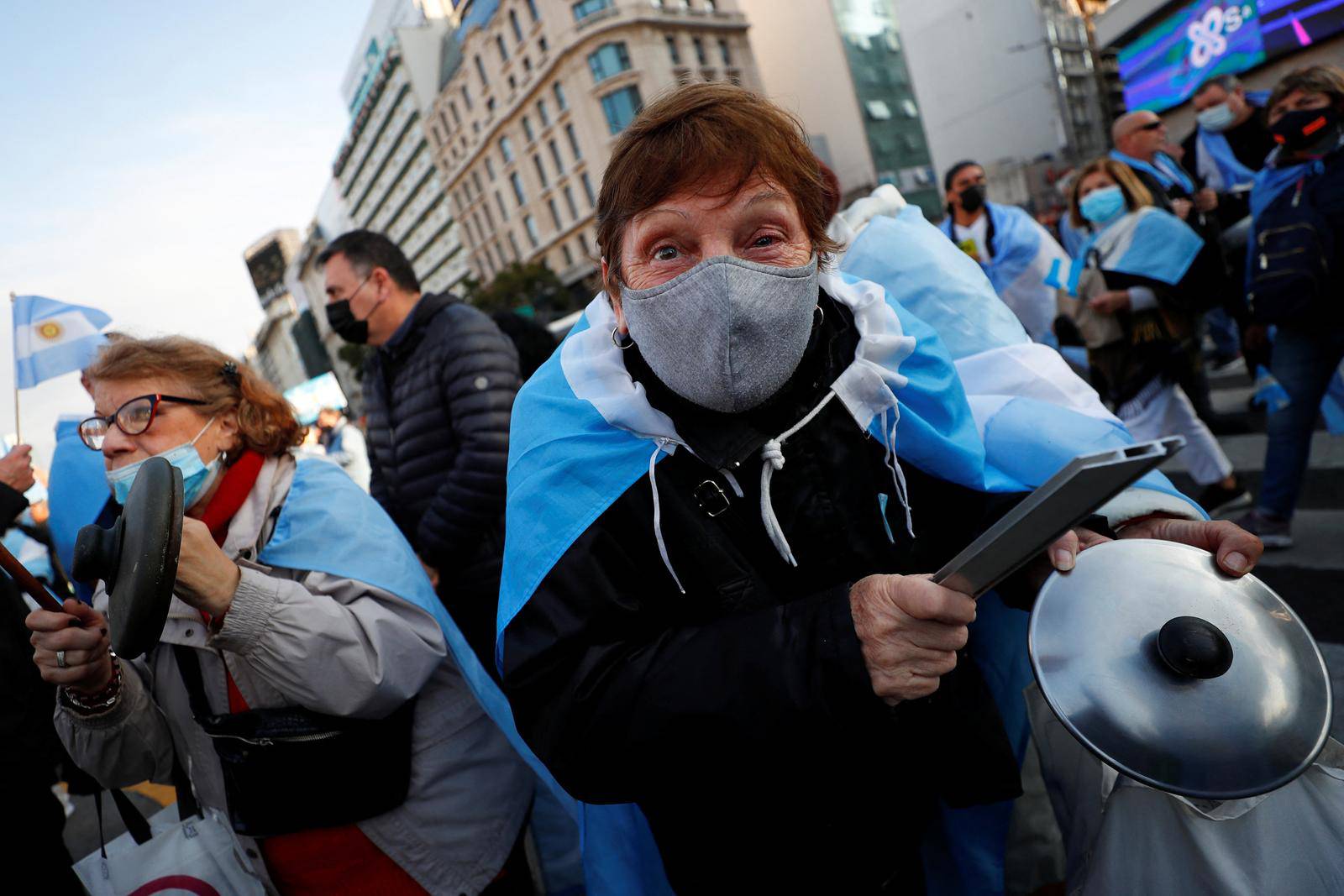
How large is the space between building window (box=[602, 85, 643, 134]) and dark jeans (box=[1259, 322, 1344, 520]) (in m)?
40.7

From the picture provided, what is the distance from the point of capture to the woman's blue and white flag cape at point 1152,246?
11.7ft

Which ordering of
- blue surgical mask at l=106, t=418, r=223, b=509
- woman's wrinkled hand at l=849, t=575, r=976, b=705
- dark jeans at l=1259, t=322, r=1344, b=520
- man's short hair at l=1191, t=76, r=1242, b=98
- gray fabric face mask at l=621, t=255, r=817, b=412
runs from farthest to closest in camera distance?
man's short hair at l=1191, t=76, r=1242, b=98
dark jeans at l=1259, t=322, r=1344, b=520
blue surgical mask at l=106, t=418, r=223, b=509
gray fabric face mask at l=621, t=255, r=817, b=412
woman's wrinkled hand at l=849, t=575, r=976, b=705

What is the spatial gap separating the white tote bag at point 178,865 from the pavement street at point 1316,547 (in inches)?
111

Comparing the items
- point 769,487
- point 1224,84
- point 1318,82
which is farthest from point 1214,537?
point 1224,84

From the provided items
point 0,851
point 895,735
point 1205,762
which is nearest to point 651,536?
point 895,735

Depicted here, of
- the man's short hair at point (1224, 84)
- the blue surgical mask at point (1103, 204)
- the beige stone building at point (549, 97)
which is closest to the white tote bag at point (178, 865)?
the blue surgical mask at point (1103, 204)

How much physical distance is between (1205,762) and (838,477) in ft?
2.09

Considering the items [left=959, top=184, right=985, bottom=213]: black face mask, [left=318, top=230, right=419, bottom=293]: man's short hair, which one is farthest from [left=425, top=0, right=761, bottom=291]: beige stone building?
[left=318, top=230, right=419, bottom=293]: man's short hair

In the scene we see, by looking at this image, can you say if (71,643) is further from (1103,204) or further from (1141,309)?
(1103,204)

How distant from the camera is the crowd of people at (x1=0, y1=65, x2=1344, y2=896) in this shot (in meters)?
1.04

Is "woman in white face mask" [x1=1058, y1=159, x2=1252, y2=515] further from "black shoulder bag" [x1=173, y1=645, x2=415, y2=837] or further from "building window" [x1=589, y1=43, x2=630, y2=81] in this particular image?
"building window" [x1=589, y1=43, x2=630, y2=81]

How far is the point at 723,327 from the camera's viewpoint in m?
1.13

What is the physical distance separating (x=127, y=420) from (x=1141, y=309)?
432 centimetres

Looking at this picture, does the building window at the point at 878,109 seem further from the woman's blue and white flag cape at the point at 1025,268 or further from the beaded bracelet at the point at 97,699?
the beaded bracelet at the point at 97,699
